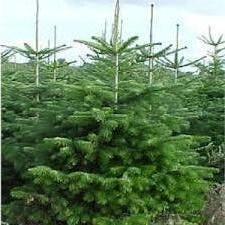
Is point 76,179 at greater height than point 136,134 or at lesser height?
lesser

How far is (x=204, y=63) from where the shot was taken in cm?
1433

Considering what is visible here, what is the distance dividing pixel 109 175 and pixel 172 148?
0.83 meters

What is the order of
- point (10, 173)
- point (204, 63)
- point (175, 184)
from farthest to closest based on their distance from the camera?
1. point (204, 63)
2. point (10, 173)
3. point (175, 184)

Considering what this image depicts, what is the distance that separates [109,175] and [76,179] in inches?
15.2

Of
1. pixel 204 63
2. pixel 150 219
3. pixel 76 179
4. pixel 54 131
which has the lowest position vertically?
pixel 150 219

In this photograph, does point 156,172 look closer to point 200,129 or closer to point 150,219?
point 150,219

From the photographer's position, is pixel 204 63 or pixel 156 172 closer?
pixel 156 172

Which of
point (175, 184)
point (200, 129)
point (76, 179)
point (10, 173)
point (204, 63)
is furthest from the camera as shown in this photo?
point (204, 63)

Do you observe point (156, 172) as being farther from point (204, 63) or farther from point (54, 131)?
point (204, 63)

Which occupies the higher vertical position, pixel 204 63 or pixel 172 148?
pixel 204 63

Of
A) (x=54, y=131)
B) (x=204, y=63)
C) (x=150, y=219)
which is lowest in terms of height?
(x=150, y=219)

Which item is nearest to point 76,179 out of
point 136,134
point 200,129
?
point 136,134

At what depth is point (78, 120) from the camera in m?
6.40

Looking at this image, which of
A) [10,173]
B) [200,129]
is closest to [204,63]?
[200,129]
